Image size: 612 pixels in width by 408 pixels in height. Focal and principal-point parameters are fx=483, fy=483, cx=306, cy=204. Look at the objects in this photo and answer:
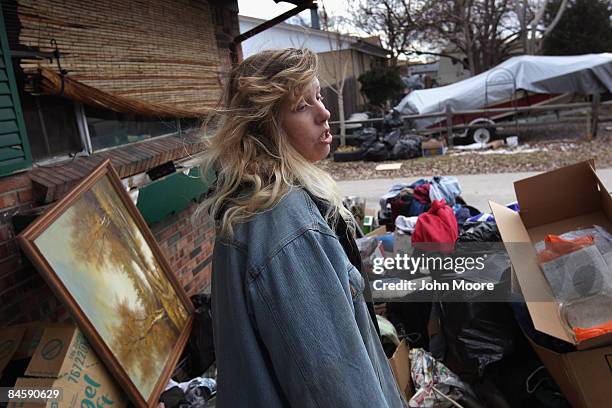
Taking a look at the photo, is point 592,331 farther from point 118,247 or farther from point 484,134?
point 484,134

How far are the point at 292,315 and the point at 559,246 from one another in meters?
2.09

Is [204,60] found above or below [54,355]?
above

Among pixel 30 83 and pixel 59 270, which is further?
pixel 30 83

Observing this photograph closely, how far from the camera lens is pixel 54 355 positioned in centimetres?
218

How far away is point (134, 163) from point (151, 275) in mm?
769

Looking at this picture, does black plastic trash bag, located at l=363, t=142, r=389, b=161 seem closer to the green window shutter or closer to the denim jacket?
the green window shutter

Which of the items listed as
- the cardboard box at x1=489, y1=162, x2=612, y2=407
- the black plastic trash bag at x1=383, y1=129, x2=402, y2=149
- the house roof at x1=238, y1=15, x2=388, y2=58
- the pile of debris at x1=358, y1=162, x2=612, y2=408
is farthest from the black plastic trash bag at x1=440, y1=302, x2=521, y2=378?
the house roof at x1=238, y1=15, x2=388, y2=58

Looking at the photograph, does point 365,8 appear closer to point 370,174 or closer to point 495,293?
point 370,174

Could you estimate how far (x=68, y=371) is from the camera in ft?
7.13

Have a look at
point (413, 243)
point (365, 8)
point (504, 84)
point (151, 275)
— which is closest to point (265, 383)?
point (151, 275)

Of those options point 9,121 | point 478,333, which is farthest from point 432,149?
point 9,121

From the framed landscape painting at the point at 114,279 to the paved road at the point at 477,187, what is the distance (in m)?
3.51

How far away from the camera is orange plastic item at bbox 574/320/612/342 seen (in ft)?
6.81

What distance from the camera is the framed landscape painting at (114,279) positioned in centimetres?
226
